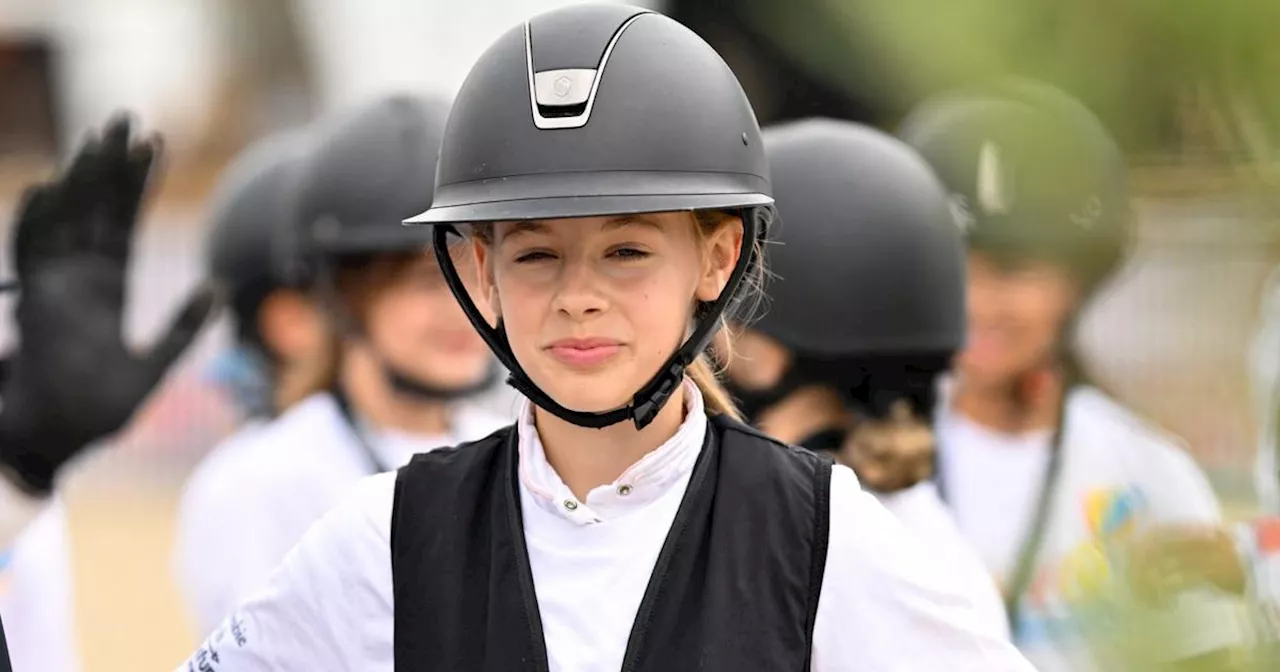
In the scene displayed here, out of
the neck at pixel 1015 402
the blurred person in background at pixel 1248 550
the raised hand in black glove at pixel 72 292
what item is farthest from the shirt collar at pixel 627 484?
the neck at pixel 1015 402

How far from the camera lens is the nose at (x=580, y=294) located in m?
1.95

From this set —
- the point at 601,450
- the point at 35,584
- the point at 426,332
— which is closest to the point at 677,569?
the point at 601,450

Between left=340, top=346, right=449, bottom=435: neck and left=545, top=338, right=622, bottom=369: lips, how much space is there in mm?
2505

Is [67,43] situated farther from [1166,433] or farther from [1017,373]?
[1166,433]

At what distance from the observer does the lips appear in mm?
1979

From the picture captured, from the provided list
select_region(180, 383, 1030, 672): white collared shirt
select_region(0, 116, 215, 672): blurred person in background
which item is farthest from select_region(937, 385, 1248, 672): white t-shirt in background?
select_region(0, 116, 215, 672): blurred person in background

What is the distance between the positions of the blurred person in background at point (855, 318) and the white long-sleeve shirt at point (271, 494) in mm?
899

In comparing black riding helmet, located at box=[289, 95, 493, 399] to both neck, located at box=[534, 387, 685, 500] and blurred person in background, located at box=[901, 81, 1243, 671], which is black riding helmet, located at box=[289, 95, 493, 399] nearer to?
blurred person in background, located at box=[901, 81, 1243, 671]

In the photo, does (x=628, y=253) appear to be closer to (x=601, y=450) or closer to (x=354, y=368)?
(x=601, y=450)

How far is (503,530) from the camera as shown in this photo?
202cm

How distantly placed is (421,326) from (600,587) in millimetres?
2431

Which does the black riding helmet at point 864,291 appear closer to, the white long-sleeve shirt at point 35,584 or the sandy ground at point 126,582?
the white long-sleeve shirt at point 35,584

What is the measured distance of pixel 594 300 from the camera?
1.95 meters

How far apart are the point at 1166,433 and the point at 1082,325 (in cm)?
454
